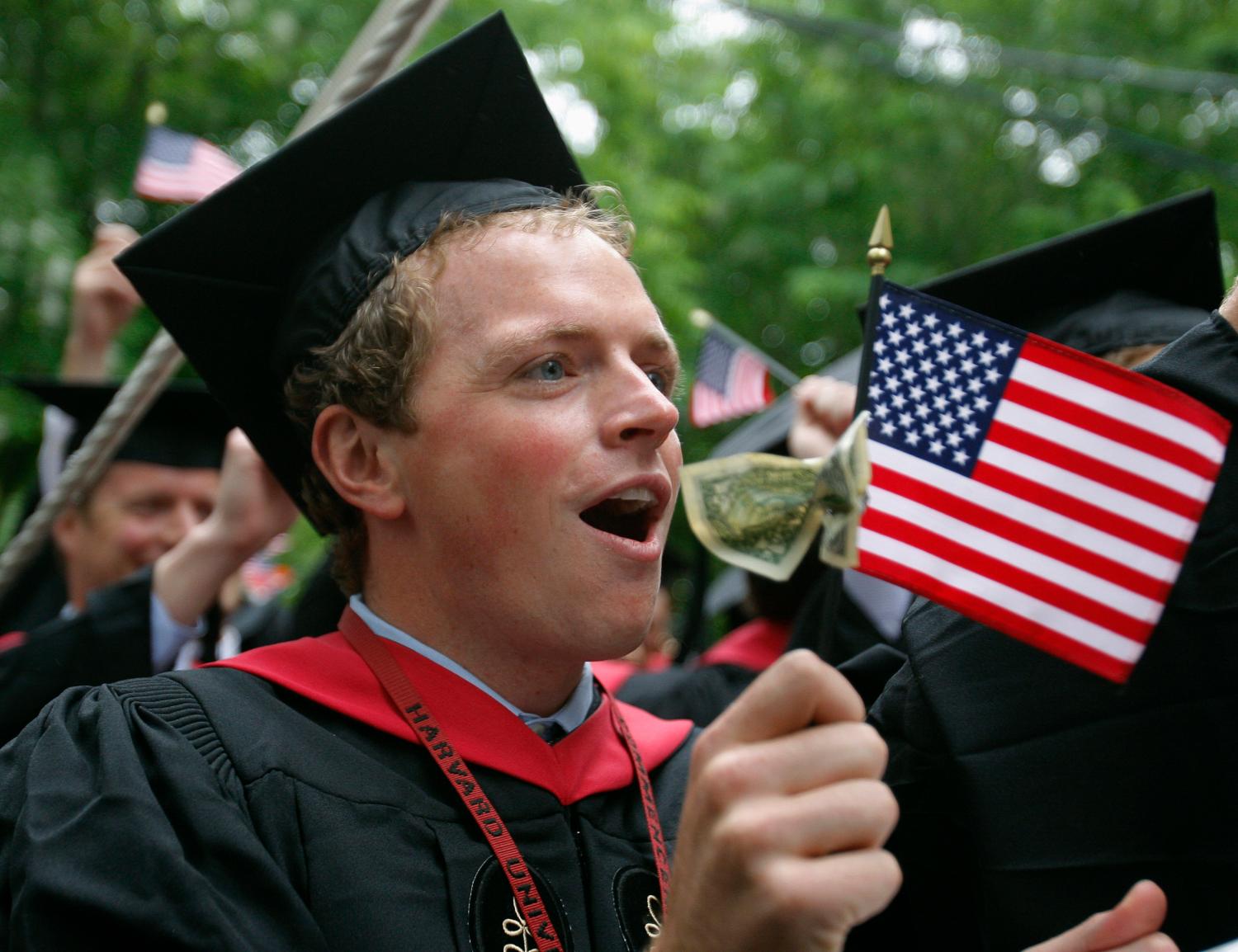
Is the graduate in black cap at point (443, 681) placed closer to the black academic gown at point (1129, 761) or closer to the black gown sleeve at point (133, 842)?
the black gown sleeve at point (133, 842)

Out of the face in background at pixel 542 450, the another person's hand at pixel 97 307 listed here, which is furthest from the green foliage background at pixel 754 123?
the face in background at pixel 542 450

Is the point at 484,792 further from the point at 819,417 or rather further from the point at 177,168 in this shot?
the point at 177,168

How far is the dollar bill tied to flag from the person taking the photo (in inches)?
59.8

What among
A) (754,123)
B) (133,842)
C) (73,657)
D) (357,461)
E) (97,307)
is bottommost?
(754,123)

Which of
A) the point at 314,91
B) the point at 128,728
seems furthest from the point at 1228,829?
the point at 314,91

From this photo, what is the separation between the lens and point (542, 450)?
2098 mm

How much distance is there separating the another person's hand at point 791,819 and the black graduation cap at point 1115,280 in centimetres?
227

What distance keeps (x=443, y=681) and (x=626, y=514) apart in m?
0.45

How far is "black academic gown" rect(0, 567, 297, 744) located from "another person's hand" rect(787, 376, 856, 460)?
2006 millimetres

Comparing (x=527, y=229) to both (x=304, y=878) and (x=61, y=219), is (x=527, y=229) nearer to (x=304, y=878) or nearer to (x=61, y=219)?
(x=304, y=878)

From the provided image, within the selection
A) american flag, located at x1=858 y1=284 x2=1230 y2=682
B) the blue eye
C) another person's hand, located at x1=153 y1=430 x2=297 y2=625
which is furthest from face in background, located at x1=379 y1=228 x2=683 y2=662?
another person's hand, located at x1=153 y1=430 x2=297 y2=625

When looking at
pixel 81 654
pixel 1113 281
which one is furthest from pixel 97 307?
pixel 1113 281

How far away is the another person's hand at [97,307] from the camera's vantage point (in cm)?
436

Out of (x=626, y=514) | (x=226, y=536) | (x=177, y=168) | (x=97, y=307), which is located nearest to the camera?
(x=626, y=514)
